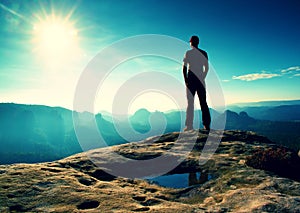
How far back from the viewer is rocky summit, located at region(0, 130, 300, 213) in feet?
21.6

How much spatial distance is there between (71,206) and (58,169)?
4.16m

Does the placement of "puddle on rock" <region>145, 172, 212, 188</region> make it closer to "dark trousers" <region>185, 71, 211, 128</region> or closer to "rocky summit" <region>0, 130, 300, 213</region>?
Answer: "rocky summit" <region>0, 130, 300, 213</region>

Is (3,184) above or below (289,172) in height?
above

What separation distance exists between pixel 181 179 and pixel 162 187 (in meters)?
1.32

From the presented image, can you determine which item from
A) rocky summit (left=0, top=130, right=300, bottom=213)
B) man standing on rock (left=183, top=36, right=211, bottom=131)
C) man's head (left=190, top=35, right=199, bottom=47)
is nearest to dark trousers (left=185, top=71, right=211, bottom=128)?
man standing on rock (left=183, top=36, right=211, bottom=131)

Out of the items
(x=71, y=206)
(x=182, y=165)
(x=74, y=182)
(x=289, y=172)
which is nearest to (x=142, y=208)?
(x=71, y=206)

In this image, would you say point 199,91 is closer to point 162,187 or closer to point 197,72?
point 197,72

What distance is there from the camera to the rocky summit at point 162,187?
21.6 feet

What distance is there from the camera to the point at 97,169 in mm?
11258

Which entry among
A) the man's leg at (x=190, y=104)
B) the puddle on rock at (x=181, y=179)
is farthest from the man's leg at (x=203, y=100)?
the puddle on rock at (x=181, y=179)

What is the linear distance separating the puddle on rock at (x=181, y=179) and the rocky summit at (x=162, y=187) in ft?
0.16

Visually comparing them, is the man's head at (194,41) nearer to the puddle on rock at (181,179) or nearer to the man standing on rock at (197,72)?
the man standing on rock at (197,72)

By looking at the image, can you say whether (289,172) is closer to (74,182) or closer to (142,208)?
(142,208)

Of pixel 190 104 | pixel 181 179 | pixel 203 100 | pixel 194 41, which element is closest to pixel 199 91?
pixel 203 100
